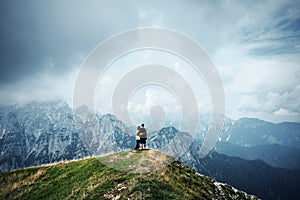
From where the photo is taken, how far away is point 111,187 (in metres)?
22.5

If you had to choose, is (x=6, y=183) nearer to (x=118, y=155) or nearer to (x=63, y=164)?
(x=63, y=164)

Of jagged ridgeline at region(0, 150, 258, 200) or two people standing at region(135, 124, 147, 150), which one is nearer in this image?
jagged ridgeline at region(0, 150, 258, 200)

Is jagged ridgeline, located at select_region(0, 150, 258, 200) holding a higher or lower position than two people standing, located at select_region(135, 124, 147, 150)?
lower

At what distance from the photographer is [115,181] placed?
23406 mm

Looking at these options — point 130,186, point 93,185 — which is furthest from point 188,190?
point 93,185

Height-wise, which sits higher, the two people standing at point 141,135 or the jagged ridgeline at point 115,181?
the two people standing at point 141,135

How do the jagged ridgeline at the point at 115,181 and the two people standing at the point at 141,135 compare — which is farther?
the two people standing at the point at 141,135

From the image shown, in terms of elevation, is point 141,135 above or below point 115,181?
above

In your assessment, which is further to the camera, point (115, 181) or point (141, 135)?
point (141, 135)

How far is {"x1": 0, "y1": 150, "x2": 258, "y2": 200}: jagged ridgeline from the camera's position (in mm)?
21516

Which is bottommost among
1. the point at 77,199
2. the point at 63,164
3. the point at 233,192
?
the point at 233,192

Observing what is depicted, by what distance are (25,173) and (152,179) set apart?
20037 millimetres

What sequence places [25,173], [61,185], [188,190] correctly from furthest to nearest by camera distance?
[25,173] < [61,185] < [188,190]

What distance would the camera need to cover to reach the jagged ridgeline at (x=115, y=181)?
2152cm
